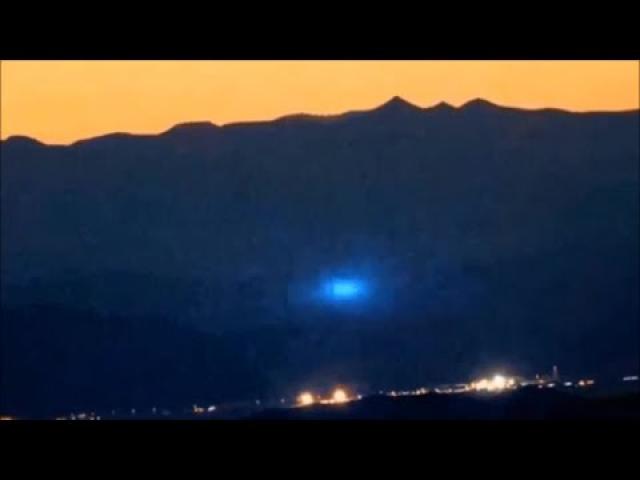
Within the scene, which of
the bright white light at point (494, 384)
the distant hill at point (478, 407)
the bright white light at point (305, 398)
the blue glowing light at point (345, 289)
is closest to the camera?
the distant hill at point (478, 407)

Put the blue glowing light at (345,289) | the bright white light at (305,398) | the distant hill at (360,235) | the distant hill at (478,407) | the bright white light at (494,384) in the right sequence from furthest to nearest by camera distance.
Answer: the distant hill at (360,235) → the blue glowing light at (345,289) → the bright white light at (305,398) → the bright white light at (494,384) → the distant hill at (478,407)

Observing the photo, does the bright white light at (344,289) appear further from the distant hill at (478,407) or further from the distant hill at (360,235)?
the distant hill at (478,407)

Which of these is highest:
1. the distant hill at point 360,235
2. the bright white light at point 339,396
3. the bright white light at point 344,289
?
the distant hill at point 360,235

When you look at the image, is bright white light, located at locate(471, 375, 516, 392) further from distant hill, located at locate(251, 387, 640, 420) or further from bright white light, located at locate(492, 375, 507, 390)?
distant hill, located at locate(251, 387, 640, 420)

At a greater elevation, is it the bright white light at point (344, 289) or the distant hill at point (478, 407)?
the bright white light at point (344, 289)

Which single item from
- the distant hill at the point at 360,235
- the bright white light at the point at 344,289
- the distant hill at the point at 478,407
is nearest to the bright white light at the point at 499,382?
the distant hill at the point at 360,235

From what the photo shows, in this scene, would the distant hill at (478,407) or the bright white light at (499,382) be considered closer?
the distant hill at (478,407)
